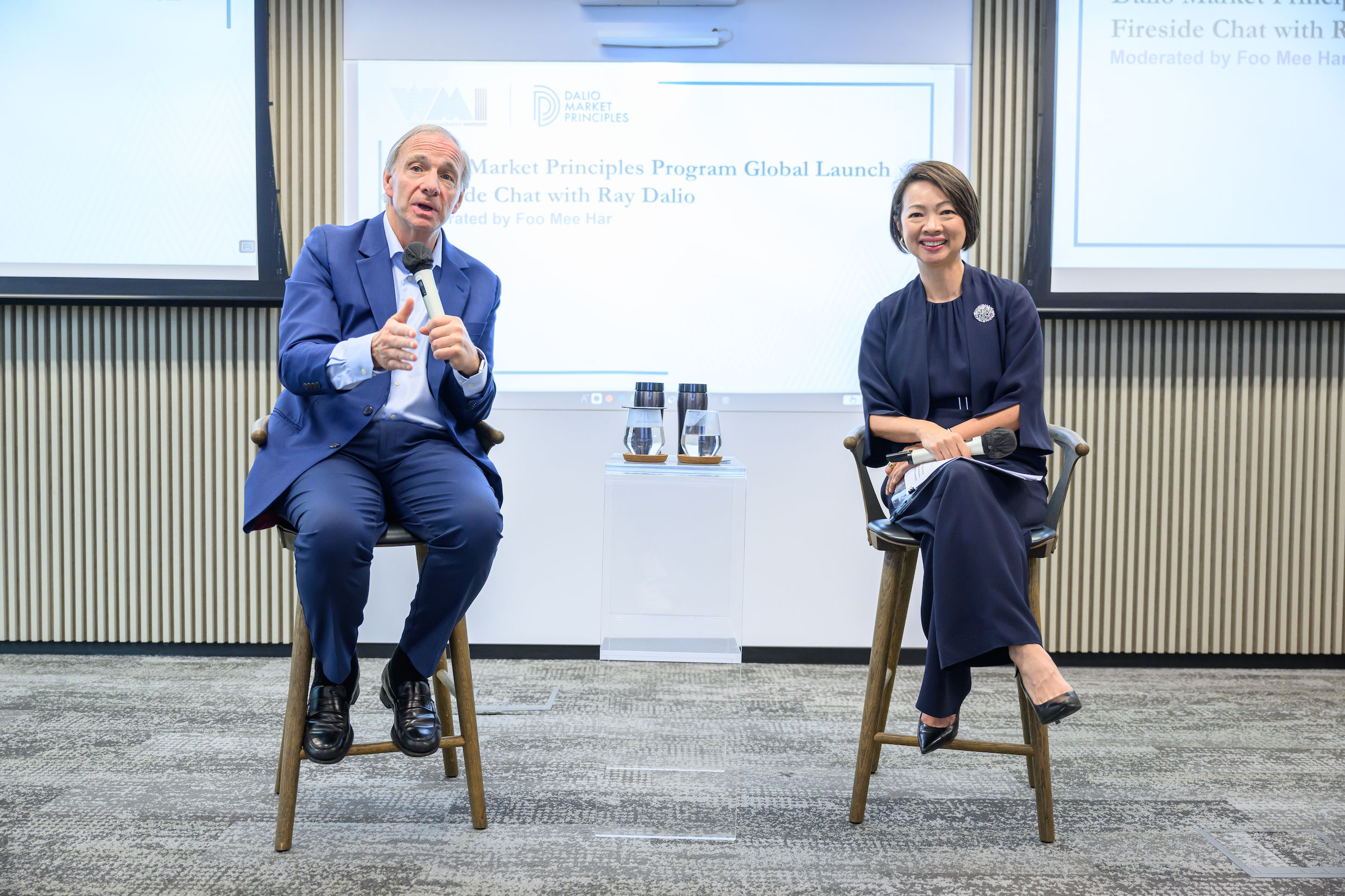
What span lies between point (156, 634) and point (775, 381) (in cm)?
239

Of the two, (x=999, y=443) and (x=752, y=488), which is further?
(x=752, y=488)

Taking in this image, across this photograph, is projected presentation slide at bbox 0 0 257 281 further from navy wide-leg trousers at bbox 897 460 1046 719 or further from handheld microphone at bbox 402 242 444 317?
navy wide-leg trousers at bbox 897 460 1046 719

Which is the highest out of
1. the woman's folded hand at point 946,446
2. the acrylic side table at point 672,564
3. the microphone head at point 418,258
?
the microphone head at point 418,258

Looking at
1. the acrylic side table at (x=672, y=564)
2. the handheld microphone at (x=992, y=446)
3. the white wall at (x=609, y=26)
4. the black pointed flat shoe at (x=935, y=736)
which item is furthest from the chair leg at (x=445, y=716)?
the white wall at (x=609, y=26)

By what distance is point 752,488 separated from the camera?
10.6 ft

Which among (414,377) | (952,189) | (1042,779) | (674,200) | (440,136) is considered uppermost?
(674,200)

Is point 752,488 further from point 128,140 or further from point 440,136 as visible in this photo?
point 128,140

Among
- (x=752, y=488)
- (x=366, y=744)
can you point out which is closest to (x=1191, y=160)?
(x=752, y=488)

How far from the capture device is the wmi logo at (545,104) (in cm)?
309

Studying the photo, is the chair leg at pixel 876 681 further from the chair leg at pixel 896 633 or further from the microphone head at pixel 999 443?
→ the microphone head at pixel 999 443

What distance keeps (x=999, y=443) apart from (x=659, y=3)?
6.84 feet

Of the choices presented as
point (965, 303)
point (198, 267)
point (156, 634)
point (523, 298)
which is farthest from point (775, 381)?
point (156, 634)

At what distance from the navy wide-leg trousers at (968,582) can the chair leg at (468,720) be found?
877mm

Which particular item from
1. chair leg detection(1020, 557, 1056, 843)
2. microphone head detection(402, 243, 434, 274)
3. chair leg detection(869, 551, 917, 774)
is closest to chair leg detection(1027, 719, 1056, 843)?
chair leg detection(1020, 557, 1056, 843)
